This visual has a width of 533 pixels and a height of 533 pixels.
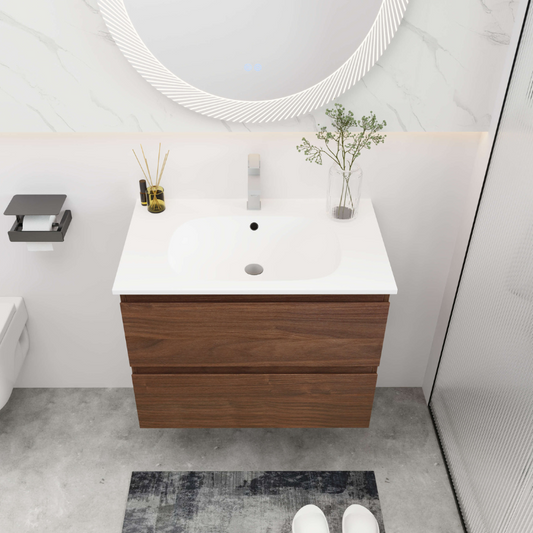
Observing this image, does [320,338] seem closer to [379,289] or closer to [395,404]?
[379,289]

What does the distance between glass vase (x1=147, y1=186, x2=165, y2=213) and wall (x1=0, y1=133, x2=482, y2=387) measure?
8 cm


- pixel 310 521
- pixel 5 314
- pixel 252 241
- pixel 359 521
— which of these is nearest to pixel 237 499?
pixel 310 521

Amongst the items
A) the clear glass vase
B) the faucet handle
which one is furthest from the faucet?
the clear glass vase

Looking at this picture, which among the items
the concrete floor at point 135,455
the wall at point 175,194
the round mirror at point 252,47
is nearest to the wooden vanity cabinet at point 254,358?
the concrete floor at point 135,455

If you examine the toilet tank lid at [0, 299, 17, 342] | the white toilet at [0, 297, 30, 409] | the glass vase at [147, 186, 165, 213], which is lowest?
the white toilet at [0, 297, 30, 409]

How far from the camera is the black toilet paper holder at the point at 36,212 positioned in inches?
72.4

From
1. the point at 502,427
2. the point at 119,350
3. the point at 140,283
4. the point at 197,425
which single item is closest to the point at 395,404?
the point at 502,427

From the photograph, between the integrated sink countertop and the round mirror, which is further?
the integrated sink countertop

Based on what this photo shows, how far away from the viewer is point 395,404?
2.44m

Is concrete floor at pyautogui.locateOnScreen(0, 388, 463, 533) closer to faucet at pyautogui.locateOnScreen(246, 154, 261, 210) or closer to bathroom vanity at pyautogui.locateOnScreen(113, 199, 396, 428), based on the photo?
bathroom vanity at pyautogui.locateOnScreen(113, 199, 396, 428)

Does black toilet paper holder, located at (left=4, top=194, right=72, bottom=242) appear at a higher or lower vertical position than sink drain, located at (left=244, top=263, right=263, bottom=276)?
higher

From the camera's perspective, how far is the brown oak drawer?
1.81 m

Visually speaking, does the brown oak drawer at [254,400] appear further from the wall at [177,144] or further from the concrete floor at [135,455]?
the wall at [177,144]

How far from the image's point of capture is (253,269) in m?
1.91
